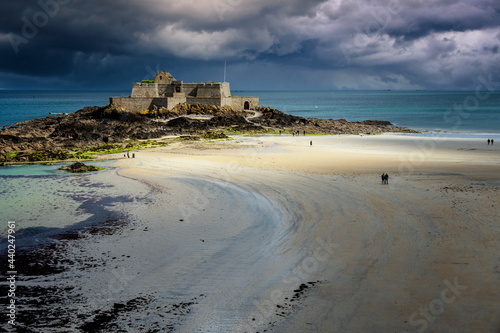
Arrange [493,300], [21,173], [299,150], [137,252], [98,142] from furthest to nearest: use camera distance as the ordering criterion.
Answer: [98,142], [299,150], [21,173], [137,252], [493,300]

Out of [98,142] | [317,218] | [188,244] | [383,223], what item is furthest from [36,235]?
[98,142]

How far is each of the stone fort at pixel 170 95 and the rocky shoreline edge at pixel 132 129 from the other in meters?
2.04

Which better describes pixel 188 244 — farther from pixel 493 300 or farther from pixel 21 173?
pixel 21 173

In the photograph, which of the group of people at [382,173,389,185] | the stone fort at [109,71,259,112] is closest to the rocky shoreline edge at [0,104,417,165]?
the stone fort at [109,71,259,112]

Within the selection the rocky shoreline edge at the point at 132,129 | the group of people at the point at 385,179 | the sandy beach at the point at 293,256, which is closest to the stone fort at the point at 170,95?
the rocky shoreline edge at the point at 132,129

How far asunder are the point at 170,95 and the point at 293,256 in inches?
2065

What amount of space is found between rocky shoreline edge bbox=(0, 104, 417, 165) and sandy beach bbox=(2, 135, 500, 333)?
12702mm

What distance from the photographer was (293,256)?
40.9ft

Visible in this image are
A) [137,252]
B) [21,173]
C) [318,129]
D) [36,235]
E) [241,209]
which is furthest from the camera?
[318,129]

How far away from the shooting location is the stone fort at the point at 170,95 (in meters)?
59.2

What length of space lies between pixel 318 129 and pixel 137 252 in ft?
140

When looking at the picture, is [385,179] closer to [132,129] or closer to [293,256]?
[293,256]

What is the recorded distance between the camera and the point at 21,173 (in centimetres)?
2600

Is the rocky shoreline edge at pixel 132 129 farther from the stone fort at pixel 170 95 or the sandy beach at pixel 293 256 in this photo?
the sandy beach at pixel 293 256
